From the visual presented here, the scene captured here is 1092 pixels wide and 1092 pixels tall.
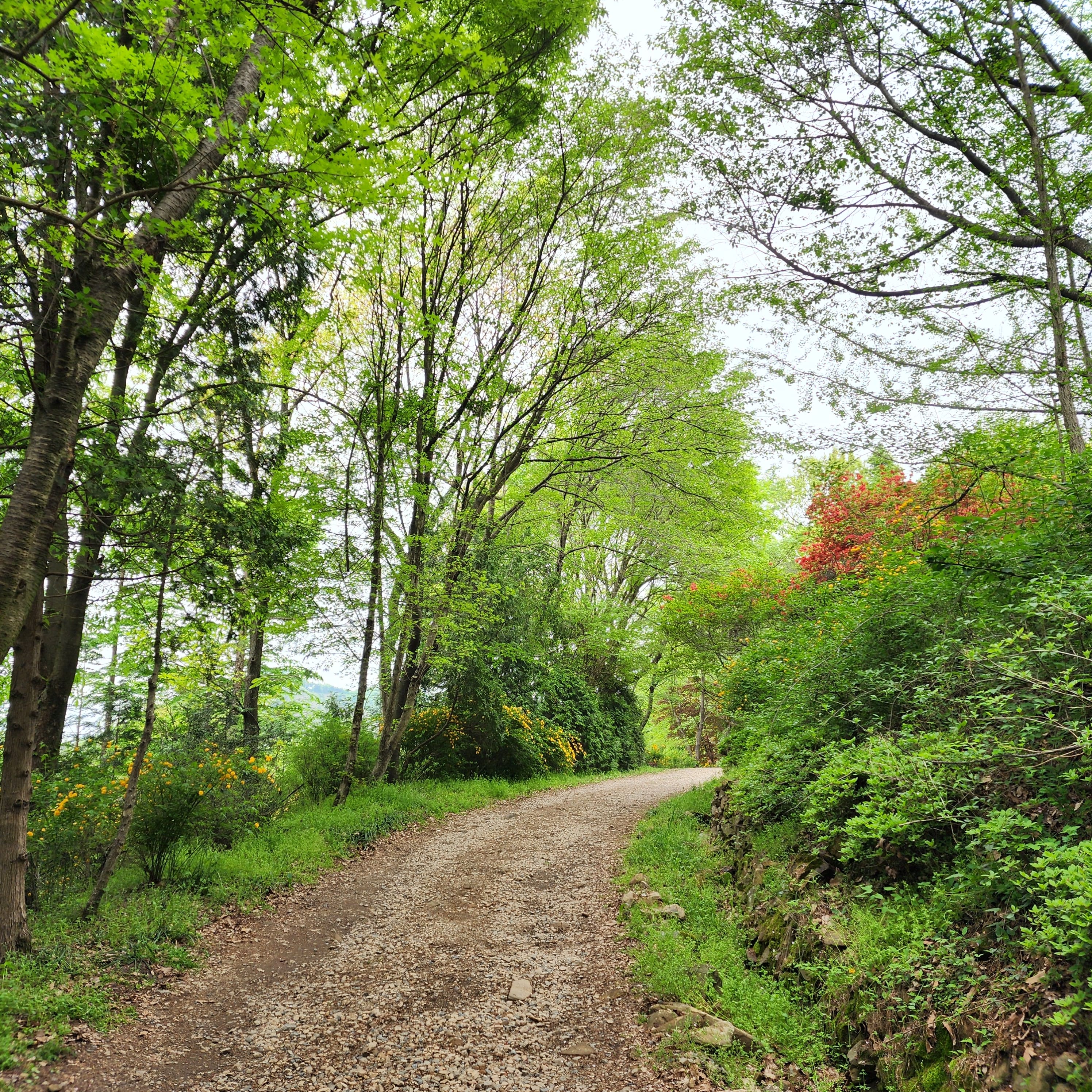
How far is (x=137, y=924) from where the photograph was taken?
4.48 m

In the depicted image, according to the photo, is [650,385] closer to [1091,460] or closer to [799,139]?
[799,139]

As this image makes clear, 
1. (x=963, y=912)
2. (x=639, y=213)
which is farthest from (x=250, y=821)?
(x=639, y=213)

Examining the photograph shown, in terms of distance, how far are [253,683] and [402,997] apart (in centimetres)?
572

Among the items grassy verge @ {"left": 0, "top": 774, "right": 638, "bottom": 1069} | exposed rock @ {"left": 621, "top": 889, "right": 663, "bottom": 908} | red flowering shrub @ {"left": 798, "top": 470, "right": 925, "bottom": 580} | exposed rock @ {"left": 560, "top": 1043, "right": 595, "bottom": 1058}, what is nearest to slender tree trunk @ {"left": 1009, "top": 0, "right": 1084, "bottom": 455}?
red flowering shrub @ {"left": 798, "top": 470, "right": 925, "bottom": 580}

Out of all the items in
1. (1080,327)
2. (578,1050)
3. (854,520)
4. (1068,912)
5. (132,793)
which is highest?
(1080,327)

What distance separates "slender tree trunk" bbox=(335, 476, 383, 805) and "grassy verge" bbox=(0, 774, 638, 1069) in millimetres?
640

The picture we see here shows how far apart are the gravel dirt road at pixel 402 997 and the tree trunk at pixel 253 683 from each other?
2.60 metres

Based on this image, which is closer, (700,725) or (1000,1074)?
(1000,1074)

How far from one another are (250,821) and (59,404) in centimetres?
491

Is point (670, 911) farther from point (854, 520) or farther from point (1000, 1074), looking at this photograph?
point (854, 520)

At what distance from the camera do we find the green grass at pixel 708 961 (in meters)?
3.27

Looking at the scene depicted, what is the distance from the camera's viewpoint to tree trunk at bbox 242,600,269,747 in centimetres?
766

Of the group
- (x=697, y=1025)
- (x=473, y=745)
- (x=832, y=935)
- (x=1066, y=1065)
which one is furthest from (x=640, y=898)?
(x=473, y=745)

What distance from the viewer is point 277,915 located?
545 cm
